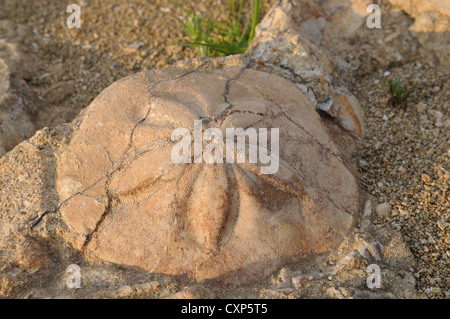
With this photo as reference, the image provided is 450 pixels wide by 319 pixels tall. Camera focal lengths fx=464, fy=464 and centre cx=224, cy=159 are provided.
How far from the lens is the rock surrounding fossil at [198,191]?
2492 millimetres

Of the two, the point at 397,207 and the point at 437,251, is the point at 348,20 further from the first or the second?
the point at 437,251

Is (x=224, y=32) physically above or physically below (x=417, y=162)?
above

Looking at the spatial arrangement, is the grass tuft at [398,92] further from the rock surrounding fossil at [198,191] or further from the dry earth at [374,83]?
the rock surrounding fossil at [198,191]

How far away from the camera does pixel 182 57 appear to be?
14.7 ft

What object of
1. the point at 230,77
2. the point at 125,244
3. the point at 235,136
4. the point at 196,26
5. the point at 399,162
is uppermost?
the point at 196,26

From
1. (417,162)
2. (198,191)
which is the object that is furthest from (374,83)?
(198,191)

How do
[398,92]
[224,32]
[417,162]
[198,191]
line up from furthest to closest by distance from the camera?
[224,32] < [398,92] < [417,162] < [198,191]

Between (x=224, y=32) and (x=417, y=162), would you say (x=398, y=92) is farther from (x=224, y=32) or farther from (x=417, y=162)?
(x=224, y=32)

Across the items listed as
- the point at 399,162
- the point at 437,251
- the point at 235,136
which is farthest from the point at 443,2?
the point at 235,136

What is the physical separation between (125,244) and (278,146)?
3.37ft

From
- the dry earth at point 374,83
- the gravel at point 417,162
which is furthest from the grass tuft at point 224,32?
the gravel at point 417,162

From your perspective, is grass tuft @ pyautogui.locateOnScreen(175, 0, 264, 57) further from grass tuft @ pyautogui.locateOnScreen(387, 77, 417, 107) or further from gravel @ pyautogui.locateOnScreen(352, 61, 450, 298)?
grass tuft @ pyautogui.locateOnScreen(387, 77, 417, 107)

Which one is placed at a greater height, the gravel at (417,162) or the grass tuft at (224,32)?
the grass tuft at (224,32)

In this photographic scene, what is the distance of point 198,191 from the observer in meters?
2.51
